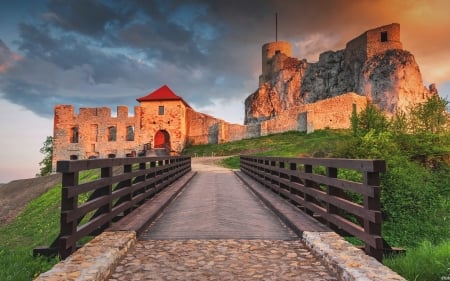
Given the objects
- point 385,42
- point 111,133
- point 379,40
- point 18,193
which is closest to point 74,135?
point 111,133

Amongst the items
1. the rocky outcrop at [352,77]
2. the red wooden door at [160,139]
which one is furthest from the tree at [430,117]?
the red wooden door at [160,139]

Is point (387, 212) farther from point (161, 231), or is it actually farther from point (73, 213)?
point (73, 213)

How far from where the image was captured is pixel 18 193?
2252 cm

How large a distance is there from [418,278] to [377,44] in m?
57.7

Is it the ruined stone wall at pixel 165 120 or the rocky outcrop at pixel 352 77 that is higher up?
the rocky outcrop at pixel 352 77

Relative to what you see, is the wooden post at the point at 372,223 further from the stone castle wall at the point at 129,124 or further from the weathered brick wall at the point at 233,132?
the weathered brick wall at the point at 233,132

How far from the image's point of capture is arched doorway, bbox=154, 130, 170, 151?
46.8 meters

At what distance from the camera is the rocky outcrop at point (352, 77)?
48.6 metres

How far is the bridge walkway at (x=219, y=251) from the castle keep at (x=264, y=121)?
38.4 metres

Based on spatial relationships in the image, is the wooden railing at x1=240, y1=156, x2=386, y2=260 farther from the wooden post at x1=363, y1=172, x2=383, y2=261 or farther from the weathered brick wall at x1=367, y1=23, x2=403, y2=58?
the weathered brick wall at x1=367, y1=23, x2=403, y2=58

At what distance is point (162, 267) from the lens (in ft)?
11.8

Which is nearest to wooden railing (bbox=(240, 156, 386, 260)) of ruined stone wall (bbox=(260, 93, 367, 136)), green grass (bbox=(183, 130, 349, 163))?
green grass (bbox=(183, 130, 349, 163))

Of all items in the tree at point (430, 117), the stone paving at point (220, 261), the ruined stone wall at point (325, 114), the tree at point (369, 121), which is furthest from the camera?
the ruined stone wall at point (325, 114)

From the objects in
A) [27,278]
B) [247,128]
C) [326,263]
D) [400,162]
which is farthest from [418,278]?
[247,128]
